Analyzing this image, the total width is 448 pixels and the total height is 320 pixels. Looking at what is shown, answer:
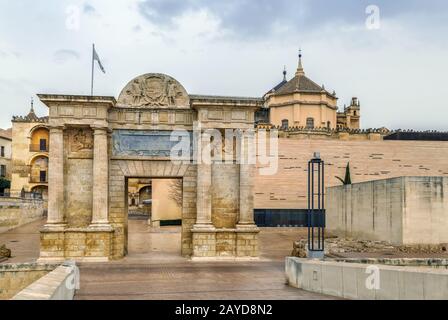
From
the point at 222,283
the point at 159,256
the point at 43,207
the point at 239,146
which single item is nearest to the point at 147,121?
the point at 239,146

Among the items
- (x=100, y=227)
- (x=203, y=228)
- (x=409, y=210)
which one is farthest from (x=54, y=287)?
(x=409, y=210)

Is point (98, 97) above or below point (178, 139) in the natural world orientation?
above

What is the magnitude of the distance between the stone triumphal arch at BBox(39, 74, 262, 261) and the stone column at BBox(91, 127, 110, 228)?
0.14 ft

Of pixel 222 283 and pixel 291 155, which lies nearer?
pixel 222 283

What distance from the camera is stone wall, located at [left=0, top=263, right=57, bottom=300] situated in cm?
1559

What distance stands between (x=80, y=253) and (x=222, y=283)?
846cm

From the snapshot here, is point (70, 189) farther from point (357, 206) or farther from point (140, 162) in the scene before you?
point (357, 206)

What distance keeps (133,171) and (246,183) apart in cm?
496

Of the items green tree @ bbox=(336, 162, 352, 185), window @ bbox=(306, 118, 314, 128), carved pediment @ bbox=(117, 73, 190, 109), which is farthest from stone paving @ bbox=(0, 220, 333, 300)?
window @ bbox=(306, 118, 314, 128)

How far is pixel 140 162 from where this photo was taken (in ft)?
77.3

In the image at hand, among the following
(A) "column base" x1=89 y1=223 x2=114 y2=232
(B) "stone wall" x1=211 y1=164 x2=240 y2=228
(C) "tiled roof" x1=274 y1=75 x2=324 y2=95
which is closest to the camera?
(A) "column base" x1=89 y1=223 x2=114 y2=232

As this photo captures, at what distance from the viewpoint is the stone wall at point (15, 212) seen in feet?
136

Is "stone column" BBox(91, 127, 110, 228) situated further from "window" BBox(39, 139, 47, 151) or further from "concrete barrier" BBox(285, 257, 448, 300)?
"window" BBox(39, 139, 47, 151)
